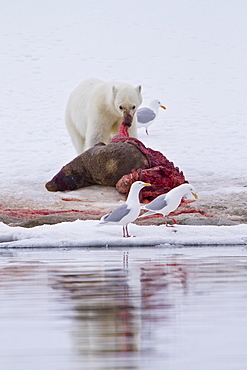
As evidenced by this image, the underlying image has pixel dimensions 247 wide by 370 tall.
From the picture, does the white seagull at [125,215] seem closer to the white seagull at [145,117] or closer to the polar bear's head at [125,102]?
the polar bear's head at [125,102]

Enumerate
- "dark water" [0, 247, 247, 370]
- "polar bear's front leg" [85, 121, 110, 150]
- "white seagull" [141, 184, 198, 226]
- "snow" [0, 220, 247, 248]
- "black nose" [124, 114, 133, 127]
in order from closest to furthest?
"dark water" [0, 247, 247, 370], "snow" [0, 220, 247, 248], "white seagull" [141, 184, 198, 226], "black nose" [124, 114, 133, 127], "polar bear's front leg" [85, 121, 110, 150]

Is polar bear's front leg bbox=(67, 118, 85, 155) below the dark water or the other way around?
below

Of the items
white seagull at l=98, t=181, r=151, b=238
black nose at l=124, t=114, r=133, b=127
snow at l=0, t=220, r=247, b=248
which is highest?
black nose at l=124, t=114, r=133, b=127

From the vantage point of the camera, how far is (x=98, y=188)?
12.4m

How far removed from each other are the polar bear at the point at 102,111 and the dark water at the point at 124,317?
8.27 metres

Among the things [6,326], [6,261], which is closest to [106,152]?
[6,261]

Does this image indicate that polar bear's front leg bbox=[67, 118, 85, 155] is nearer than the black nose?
No

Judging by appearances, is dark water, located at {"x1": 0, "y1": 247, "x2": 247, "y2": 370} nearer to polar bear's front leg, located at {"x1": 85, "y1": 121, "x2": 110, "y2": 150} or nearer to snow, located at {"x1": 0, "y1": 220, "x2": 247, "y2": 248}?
snow, located at {"x1": 0, "y1": 220, "x2": 247, "y2": 248}

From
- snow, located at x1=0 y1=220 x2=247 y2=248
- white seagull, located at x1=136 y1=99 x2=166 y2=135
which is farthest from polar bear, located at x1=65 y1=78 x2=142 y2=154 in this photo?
snow, located at x1=0 y1=220 x2=247 y2=248

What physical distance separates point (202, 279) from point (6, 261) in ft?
6.99

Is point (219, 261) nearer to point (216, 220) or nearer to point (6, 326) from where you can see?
point (6, 326)

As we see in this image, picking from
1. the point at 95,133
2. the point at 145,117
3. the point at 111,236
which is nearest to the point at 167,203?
the point at 111,236

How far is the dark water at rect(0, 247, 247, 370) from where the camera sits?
2.01 m

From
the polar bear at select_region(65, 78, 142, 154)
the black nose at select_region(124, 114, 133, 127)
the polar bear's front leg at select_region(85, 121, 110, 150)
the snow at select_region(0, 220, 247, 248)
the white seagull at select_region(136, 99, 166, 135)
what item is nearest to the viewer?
the snow at select_region(0, 220, 247, 248)
